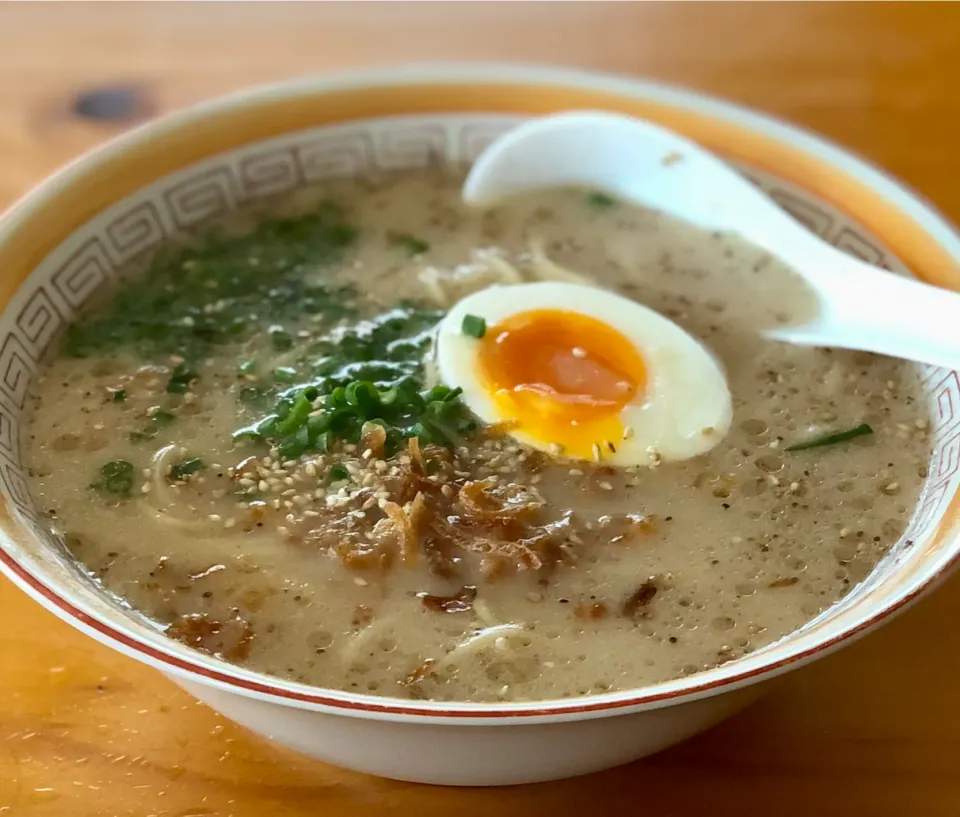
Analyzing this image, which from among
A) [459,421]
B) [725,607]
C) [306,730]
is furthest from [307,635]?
[725,607]

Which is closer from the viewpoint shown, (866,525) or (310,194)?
(866,525)

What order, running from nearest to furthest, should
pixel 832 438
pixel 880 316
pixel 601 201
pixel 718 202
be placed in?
pixel 832 438 < pixel 880 316 < pixel 718 202 < pixel 601 201

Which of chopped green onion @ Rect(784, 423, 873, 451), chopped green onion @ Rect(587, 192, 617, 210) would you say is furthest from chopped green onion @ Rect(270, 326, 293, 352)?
chopped green onion @ Rect(784, 423, 873, 451)

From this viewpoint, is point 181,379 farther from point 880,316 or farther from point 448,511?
point 880,316

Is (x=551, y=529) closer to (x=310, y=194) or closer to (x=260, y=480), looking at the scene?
(x=260, y=480)

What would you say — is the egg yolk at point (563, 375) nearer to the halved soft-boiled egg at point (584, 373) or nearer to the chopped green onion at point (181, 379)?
the halved soft-boiled egg at point (584, 373)

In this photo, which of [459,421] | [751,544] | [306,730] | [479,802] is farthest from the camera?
[459,421]

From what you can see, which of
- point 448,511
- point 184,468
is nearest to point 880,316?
point 448,511

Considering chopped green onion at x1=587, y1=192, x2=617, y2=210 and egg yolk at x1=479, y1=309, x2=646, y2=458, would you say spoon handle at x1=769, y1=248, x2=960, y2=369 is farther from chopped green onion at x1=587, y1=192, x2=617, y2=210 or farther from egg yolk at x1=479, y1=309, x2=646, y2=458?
chopped green onion at x1=587, y1=192, x2=617, y2=210
